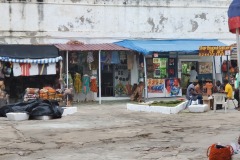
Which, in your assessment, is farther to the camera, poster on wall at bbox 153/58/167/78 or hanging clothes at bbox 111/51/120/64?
poster on wall at bbox 153/58/167/78

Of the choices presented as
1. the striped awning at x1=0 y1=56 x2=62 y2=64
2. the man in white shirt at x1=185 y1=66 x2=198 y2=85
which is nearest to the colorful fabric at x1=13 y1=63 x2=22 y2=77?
the striped awning at x1=0 y1=56 x2=62 y2=64

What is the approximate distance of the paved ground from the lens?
939 centimetres

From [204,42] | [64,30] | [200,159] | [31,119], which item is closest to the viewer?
[200,159]

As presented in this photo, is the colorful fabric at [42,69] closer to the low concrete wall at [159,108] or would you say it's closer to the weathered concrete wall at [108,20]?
the weathered concrete wall at [108,20]

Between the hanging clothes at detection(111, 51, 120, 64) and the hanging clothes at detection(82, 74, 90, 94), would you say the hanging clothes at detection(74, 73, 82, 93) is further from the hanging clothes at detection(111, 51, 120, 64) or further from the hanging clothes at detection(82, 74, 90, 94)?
Answer: the hanging clothes at detection(111, 51, 120, 64)

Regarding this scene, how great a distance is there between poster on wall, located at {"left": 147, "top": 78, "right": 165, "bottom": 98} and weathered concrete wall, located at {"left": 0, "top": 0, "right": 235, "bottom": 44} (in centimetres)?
230

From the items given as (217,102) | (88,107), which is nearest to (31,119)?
(88,107)

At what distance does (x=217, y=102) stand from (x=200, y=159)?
31.6 ft

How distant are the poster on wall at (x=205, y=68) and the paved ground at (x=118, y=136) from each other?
7566mm

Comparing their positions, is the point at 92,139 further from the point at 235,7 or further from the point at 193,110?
the point at 193,110

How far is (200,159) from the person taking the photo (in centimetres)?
870

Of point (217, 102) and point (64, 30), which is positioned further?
point (64, 30)

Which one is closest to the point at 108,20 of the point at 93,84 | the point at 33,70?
the point at 93,84

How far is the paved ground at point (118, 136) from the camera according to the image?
939 centimetres
